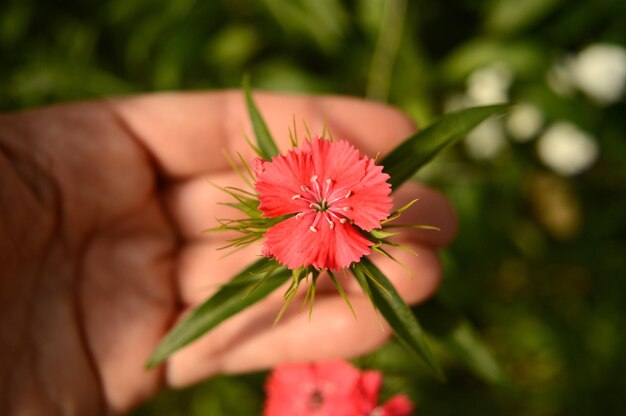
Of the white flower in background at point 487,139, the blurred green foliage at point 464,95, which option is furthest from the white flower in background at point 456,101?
the white flower in background at point 487,139

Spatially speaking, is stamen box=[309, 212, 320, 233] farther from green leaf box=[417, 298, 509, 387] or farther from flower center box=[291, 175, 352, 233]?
green leaf box=[417, 298, 509, 387]

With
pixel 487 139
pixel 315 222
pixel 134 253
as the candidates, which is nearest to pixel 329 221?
pixel 315 222

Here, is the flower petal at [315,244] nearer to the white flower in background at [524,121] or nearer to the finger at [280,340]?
the finger at [280,340]

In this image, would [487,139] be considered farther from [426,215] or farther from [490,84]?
[426,215]

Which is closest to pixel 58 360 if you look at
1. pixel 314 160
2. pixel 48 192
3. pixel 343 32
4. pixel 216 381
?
pixel 48 192

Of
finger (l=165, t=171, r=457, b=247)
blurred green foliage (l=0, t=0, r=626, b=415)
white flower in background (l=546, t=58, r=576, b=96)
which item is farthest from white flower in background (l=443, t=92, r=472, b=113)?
finger (l=165, t=171, r=457, b=247)

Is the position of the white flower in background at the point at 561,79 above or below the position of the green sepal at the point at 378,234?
above
